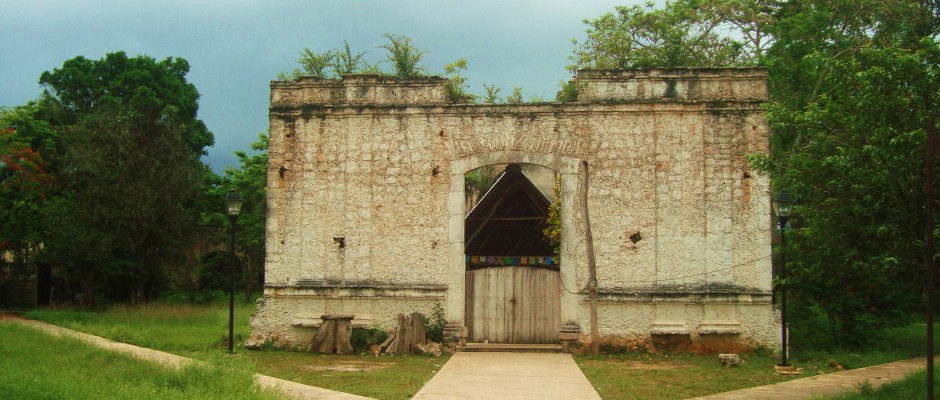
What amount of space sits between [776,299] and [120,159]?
19.2 metres

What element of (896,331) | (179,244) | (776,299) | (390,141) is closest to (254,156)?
(179,244)

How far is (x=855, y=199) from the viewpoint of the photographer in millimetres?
9773

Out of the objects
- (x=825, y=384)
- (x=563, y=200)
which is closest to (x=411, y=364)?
(x=563, y=200)

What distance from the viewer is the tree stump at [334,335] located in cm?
1540

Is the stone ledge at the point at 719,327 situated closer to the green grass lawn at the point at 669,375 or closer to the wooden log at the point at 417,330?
the green grass lawn at the point at 669,375

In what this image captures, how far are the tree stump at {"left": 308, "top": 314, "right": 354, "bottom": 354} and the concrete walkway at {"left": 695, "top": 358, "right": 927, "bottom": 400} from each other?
710 centimetres

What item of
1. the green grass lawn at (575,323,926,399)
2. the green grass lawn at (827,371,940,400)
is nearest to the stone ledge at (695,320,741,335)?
the green grass lawn at (575,323,926,399)

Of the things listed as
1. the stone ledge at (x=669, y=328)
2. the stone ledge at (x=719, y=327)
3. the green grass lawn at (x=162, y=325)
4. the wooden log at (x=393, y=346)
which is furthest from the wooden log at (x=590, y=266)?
the green grass lawn at (x=162, y=325)

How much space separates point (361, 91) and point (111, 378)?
7.89 meters

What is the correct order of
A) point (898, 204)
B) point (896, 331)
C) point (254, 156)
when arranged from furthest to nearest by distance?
point (254, 156), point (896, 331), point (898, 204)

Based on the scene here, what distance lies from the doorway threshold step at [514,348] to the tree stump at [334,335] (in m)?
2.10

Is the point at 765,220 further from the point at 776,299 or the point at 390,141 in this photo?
the point at 390,141

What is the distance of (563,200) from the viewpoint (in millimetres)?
15859

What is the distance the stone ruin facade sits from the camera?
1555 cm
